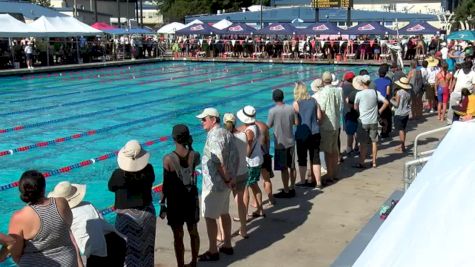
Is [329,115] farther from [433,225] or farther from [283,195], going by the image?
[433,225]

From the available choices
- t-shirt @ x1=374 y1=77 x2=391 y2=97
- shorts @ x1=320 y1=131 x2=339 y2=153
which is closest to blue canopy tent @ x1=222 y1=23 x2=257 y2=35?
t-shirt @ x1=374 y1=77 x2=391 y2=97

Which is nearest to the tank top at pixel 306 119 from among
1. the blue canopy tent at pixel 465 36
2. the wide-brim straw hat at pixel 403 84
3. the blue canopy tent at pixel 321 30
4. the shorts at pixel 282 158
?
the shorts at pixel 282 158

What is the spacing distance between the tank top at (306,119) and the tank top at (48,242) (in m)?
4.16

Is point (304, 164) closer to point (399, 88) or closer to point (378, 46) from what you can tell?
point (399, 88)

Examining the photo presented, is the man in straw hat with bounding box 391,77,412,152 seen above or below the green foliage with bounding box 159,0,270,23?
below

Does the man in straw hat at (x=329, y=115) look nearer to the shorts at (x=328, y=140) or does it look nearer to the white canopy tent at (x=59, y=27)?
the shorts at (x=328, y=140)

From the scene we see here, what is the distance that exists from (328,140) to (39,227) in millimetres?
4894

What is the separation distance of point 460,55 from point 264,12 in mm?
34499

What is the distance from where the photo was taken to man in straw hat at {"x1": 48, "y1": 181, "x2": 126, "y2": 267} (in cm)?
394

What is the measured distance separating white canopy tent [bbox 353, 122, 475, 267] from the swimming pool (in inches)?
242

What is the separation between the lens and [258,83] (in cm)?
2184

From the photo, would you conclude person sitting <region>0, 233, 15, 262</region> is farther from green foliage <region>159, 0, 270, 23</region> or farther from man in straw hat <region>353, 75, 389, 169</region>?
green foliage <region>159, 0, 270, 23</region>

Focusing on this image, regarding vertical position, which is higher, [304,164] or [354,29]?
[354,29]

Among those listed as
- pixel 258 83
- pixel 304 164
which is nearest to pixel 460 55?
pixel 258 83
